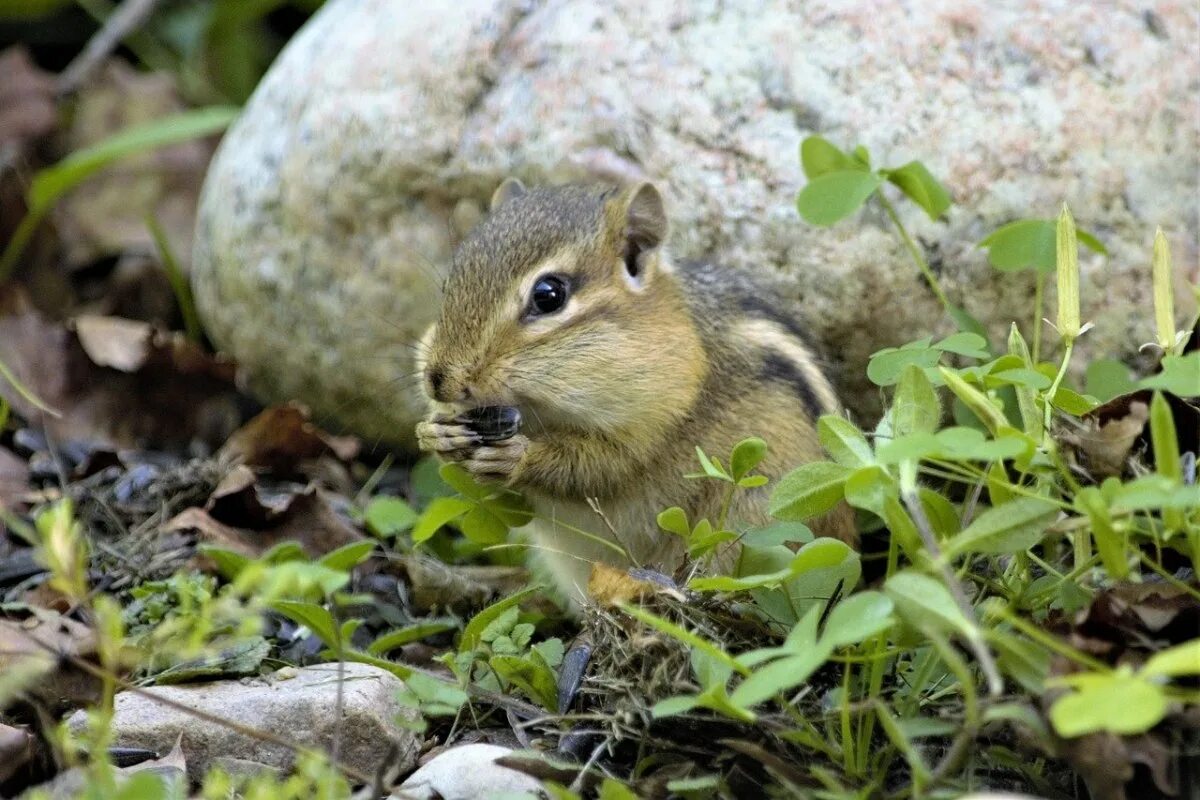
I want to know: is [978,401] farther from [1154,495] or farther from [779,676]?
[779,676]

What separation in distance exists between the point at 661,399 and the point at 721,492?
0.27m

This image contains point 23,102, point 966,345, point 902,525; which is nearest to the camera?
point 902,525

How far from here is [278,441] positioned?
4.44 m

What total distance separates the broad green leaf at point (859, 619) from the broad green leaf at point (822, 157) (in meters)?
1.58

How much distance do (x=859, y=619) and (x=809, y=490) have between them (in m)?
0.43

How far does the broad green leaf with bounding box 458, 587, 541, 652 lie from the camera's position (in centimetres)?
309

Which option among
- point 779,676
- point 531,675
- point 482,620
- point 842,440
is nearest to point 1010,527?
point 842,440

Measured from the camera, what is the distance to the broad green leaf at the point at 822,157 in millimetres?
3639

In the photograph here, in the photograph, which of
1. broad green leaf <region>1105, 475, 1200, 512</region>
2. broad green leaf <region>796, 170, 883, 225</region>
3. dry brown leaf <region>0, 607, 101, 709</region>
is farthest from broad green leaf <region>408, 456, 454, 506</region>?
broad green leaf <region>1105, 475, 1200, 512</region>

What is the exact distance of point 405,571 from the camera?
3.93 metres

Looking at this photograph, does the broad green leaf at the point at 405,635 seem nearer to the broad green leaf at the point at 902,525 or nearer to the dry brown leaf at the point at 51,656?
the dry brown leaf at the point at 51,656

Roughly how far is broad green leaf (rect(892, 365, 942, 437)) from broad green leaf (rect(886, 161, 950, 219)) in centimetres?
100

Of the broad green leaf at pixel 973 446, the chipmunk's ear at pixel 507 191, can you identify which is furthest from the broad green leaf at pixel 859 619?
the chipmunk's ear at pixel 507 191

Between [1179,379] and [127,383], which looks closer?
[1179,379]
